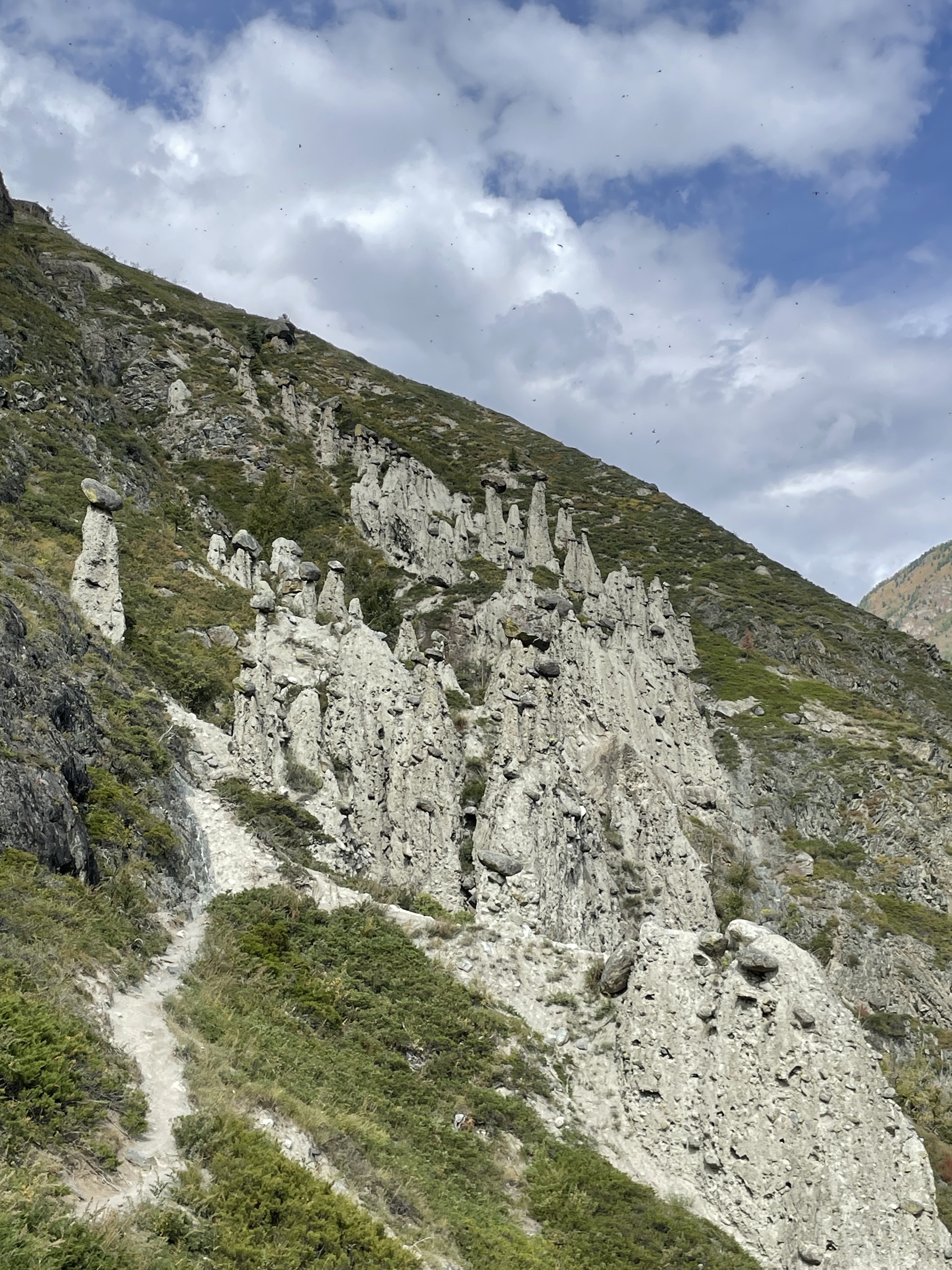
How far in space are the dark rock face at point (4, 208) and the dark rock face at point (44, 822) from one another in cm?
9366

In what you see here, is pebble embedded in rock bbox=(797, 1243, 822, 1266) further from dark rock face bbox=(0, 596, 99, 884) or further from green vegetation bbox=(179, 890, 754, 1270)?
dark rock face bbox=(0, 596, 99, 884)

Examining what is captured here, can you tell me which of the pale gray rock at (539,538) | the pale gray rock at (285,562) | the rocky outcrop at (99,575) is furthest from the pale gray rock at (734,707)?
the rocky outcrop at (99,575)

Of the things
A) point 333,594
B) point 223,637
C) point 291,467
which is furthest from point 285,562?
point 291,467

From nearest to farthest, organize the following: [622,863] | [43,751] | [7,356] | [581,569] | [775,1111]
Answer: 1. [775,1111]
2. [43,751]
3. [622,863]
4. [7,356]
5. [581,569]

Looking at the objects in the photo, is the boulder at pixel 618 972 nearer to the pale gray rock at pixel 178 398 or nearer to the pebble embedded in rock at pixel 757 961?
the pebble embedded in rock at pixel 757 961

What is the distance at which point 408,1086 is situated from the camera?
14031mm

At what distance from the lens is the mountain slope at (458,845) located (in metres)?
12.4

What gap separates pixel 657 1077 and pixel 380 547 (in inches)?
2080

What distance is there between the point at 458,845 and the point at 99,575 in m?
17.7

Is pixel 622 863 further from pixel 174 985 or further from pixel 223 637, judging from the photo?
pixel 174 985

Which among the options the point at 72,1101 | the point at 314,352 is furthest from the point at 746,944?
the point at 314,352

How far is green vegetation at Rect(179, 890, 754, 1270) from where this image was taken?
10438mm

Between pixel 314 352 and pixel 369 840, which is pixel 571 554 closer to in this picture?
pixel 369 840

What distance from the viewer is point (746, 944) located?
51.1 feet
